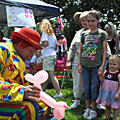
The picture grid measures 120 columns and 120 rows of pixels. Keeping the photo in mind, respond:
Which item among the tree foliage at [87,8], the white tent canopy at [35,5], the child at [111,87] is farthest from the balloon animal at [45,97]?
the tree foliage at [87,8]

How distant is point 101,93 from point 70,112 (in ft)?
2.20

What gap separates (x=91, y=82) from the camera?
103 inches

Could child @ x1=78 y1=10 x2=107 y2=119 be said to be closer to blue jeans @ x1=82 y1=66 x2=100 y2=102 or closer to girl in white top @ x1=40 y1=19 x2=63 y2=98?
blue jeans @ x1=82 y1=66 x2=100 y2=102

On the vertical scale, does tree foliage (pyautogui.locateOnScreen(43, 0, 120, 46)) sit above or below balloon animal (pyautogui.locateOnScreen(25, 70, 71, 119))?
above

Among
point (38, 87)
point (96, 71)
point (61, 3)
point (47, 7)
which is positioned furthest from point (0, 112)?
point (61, 3)

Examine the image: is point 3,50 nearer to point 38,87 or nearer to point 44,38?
point 38,87

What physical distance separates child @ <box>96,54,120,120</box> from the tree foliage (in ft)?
34.1

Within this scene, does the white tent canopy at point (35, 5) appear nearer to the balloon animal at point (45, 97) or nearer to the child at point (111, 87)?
the child at point (111, 87)

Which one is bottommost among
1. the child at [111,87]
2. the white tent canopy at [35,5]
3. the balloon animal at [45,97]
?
the child at [111,87]

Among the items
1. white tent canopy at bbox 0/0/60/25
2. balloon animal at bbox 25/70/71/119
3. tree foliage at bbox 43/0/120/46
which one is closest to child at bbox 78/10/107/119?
balloon animal at bbox 25/70/71/119

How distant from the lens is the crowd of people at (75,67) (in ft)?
4.46

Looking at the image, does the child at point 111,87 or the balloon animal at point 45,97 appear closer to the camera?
the balloon animal at point 45,97

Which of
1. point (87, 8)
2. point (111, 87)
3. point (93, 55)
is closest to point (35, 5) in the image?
point (93, 55)

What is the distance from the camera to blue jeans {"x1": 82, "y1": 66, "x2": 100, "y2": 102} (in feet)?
8.40
